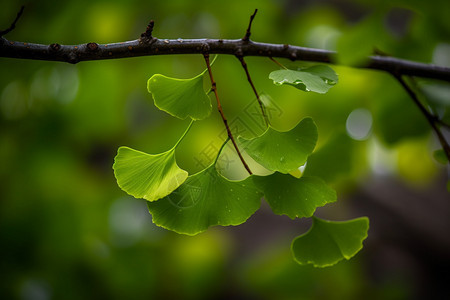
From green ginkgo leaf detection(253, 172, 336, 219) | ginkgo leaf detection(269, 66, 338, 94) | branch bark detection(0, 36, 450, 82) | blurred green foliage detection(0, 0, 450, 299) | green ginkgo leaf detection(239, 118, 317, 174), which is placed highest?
branch bark detection(0, 36, 450, 82)

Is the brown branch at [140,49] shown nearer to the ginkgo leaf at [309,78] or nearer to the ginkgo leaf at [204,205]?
the ginkgo leaf at [309,78]

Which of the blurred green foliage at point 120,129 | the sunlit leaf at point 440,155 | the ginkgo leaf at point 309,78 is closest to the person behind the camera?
the ginkgo leaf at point 309,78

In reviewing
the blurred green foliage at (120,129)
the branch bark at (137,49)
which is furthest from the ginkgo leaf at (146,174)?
the blurred green foliage at (120,129)

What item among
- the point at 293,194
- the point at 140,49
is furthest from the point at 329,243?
the point at 140,49

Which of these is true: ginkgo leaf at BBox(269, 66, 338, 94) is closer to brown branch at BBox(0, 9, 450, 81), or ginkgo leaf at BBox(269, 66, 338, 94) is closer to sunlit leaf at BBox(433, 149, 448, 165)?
brown branch at BBox(0, 9, 450, 81)

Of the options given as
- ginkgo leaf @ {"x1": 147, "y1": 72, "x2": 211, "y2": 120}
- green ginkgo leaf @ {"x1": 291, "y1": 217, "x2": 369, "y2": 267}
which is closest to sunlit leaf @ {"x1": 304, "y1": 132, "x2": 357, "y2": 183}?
green ginkgo leaf @ {"x1": 291, "y1": 217, "x2": 369, "y2": 267}

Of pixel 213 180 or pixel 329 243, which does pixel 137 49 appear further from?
pixel 329 243
